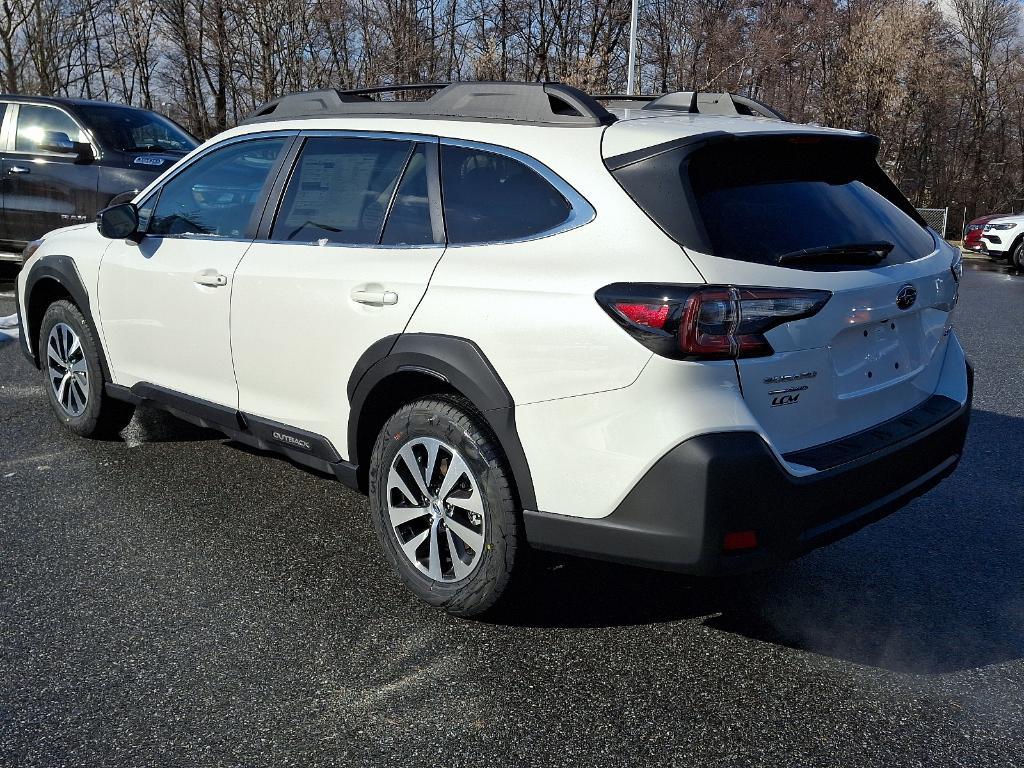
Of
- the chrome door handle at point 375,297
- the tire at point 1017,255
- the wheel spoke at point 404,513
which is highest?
the chrome door handle at point 375,297

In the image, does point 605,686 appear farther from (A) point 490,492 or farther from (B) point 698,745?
(A) point 490,492

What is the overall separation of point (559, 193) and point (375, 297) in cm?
78

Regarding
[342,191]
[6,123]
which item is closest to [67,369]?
→ [342,191]

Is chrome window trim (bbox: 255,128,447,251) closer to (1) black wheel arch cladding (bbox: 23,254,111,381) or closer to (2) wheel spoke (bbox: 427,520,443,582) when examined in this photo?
(2) wheel spoke (bbox: 427,520,443,582)

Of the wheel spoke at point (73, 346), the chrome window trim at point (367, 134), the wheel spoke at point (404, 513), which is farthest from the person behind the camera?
the wheel spoke at point (73, 346)

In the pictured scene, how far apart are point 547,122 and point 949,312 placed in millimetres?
1636

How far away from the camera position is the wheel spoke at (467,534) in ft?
11.0

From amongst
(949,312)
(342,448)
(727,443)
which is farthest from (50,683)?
(949,312)

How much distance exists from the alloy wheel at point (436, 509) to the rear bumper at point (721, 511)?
0.95 ft

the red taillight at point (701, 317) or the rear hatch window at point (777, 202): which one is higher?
the rear hatch window at point (777, 202)

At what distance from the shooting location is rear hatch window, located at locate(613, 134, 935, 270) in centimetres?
297

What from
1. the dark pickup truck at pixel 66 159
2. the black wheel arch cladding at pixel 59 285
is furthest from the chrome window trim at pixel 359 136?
the dark pickup truck at pixel 66 159

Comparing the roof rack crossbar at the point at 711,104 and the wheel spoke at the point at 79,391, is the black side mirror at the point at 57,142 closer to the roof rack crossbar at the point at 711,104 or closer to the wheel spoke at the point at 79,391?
the wheel spoke at the point at 79,391

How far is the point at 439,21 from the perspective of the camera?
38750 mm
